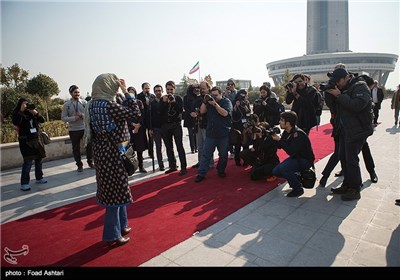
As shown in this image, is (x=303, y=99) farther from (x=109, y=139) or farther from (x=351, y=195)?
(x=109, y=139)

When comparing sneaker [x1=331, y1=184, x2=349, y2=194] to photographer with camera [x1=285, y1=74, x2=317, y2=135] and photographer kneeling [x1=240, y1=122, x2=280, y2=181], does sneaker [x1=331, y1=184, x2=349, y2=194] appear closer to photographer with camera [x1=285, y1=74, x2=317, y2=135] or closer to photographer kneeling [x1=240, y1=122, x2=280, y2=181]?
photographer kneeling [x1=240, y1=122, x2=280, y2=181]

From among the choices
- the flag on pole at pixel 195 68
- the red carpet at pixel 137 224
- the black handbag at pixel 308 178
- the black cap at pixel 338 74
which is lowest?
the red carpet at pixel 137 224

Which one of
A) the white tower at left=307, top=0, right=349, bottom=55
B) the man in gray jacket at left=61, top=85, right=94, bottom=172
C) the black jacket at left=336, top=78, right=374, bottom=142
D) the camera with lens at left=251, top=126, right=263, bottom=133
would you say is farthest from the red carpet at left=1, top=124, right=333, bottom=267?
the white tower at left=307, top=0, right=349, bottom=55

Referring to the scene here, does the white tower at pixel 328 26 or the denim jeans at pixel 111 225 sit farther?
the white tower at pixel 328 26

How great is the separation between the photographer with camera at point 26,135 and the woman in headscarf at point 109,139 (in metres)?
3.01

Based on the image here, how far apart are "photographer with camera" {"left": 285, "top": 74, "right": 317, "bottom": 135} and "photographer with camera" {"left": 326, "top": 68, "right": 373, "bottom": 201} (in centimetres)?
100

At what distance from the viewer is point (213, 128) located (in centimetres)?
527

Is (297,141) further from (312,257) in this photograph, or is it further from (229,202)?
(312,257)

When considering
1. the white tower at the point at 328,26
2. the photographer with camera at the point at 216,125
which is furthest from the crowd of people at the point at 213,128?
the white tower at the point at 328,26

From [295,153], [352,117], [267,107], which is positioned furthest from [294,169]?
[267,107]

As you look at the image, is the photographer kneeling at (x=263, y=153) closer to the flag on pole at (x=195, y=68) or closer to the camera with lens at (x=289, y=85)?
the camera with lens at (x=289, y=85)

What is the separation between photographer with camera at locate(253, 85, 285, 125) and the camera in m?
5.77

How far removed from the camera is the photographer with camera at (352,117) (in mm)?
3616
